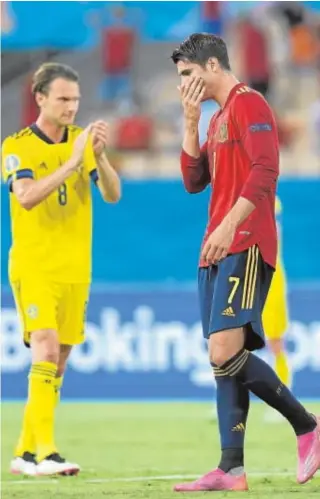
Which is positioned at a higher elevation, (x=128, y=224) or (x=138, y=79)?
(x=138, y=79)

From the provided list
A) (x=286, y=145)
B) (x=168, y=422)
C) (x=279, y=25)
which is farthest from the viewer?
(x=279, y=25)

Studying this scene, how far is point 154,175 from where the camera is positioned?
57.0 ft

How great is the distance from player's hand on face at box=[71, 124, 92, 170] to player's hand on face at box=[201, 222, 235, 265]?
4.72 ft

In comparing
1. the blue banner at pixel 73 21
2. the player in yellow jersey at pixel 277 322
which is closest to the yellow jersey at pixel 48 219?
the player in yellow jersey at pixel 277 322

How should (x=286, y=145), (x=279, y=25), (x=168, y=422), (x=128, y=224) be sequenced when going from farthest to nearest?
(x=279, y=25) → (x=286, y=145) → (x=128, y=224) → (x=168, y=422)

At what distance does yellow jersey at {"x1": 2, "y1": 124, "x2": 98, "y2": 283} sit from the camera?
7801 mm

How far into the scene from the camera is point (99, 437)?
9672 millimetres

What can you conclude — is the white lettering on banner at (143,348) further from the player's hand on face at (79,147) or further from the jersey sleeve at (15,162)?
the player's hand on face at (79,147)

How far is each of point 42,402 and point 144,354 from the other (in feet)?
14.3

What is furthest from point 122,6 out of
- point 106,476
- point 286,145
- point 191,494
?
point 191,494

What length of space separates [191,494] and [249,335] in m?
0.78

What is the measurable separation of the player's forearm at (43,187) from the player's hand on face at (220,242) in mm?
1429

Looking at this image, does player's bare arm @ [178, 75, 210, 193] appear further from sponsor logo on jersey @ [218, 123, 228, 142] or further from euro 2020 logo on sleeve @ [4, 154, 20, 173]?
euro 2020 logo on sleeve @ [4, 154, 20, 173]

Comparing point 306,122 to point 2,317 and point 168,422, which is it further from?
point 168,422
